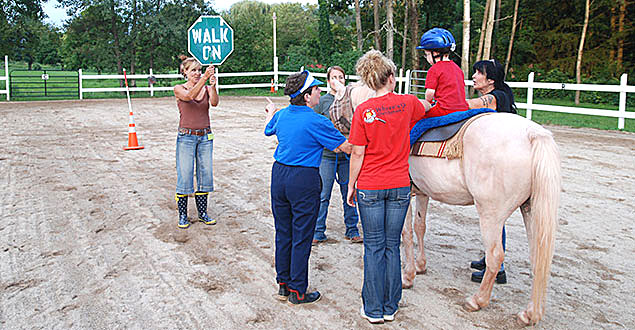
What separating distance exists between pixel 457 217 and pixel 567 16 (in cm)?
2541

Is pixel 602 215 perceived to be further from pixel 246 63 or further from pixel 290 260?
pixel 246 63

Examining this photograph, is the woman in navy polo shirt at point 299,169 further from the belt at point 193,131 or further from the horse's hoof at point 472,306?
the belt at point 193,131

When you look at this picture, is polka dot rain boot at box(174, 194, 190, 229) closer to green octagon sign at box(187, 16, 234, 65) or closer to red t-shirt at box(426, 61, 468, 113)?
red t-shirt at box(426, 61, 468, 113)

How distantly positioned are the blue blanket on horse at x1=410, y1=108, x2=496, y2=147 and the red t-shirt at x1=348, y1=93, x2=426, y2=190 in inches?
25.0

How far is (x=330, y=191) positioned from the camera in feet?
17.9

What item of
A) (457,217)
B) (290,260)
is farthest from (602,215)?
(290,260)

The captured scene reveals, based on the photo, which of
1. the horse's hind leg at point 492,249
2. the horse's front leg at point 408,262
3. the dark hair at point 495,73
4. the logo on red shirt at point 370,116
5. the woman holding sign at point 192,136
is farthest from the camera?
the woman holding sign at point 192,136

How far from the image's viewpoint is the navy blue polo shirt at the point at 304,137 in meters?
3.78

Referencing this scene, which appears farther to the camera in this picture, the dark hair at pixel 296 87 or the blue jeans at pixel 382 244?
the dark hair at pixel 296 87

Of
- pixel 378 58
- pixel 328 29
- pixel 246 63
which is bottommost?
pixel 378 58

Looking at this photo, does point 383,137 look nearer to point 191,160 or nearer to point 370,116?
point 370,116

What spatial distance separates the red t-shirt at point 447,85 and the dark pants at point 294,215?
1.28m

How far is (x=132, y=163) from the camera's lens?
30.3 ft

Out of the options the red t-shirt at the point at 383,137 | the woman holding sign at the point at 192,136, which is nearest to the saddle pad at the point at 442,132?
the red t-shirt at the point at 383,137
